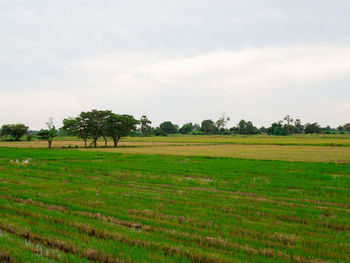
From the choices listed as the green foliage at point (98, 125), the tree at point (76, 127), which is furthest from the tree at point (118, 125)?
the tree at point (76, 127)

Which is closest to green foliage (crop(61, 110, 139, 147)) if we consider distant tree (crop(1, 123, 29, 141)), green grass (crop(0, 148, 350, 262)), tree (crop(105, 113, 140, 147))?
tree (crop(105, 113, 140, 147))

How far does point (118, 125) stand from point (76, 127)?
13.4 metres

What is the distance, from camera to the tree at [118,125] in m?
93.6

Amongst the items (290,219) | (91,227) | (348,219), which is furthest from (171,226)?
(348,219)

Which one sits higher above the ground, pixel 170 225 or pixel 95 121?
pixel 95 121

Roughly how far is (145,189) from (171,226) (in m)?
6.90

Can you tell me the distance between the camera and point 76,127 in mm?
90062

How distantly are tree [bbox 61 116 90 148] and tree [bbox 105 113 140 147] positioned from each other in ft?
23.0

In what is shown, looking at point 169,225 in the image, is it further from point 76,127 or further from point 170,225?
point 76,127

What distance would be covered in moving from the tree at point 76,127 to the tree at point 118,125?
701 cm

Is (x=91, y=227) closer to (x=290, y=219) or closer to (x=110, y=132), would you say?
(x=290, y=219)

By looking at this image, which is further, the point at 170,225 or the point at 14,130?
the point at 14,130

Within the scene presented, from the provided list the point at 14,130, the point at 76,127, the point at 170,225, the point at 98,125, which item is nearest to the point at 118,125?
the point at 98,125

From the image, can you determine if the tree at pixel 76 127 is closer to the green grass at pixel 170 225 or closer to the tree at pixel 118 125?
the tree at pixel 118 125
